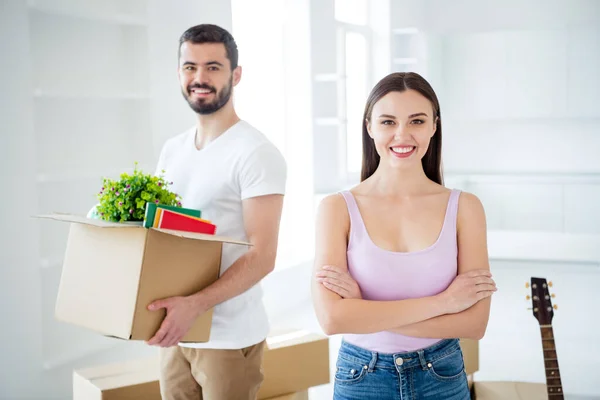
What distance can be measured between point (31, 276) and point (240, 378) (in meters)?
1.43

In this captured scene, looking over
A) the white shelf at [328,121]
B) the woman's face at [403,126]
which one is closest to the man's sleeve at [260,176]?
the woman's face at [403,126]

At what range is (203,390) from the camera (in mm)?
1808

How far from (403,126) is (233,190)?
53cm

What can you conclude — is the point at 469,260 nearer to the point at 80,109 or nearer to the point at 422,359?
the point at 422,359

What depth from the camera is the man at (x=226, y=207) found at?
180cm

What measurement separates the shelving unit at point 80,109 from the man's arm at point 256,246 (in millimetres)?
1463

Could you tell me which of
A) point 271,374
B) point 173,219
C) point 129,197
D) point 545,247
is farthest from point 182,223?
point 545,247

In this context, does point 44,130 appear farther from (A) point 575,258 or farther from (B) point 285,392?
(A) point 575,258

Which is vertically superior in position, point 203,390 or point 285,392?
point 203,390

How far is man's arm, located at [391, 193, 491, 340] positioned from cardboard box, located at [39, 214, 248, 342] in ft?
1.61

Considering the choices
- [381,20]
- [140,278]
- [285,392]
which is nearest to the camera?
[140,278]

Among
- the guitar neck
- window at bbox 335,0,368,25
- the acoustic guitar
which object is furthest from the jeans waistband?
window at bbox 335,0,368,25

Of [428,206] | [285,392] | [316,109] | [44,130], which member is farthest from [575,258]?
[428,206]

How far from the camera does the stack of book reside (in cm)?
155
